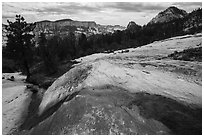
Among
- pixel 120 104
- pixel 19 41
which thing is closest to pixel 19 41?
pixel 19 41

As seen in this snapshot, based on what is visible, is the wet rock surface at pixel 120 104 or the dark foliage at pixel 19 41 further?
the dark foliage at pixel 19 41

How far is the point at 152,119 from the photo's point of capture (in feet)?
28.9

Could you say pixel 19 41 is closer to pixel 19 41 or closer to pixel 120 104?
pixel 19 41

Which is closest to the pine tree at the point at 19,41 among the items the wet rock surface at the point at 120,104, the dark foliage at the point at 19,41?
the dark foliage at the point at 19,41

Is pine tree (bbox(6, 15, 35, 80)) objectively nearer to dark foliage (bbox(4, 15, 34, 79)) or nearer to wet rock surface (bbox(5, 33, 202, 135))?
dark foliage (bbox(4, 15, 34, 79))

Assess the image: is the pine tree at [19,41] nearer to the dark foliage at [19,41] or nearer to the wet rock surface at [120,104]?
the dark foliage at [19,41]

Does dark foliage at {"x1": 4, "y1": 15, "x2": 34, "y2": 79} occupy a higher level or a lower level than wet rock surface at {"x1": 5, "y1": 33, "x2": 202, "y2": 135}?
higher

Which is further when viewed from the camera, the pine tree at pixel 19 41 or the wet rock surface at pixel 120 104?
the pine tree at pixel 19 41

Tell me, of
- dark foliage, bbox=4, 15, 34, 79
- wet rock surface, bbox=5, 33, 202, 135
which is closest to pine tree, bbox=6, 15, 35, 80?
dark foliage, bbox=4, 15, 34, 79

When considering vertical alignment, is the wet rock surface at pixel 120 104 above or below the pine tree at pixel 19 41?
below

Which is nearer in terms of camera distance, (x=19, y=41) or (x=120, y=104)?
(x=120, y=104)

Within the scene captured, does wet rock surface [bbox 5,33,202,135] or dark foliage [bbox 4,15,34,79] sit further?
dark foliage [bbox 4,15,34,79]

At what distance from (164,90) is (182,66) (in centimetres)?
726

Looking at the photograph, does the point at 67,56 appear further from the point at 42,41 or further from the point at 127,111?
the point at 127,111
